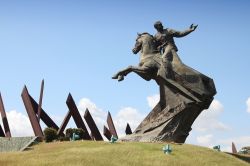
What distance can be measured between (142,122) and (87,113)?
11971 mm

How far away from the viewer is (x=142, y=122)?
37.7 metres

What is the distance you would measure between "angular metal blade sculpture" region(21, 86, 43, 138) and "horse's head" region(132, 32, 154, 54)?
1273 centimetres

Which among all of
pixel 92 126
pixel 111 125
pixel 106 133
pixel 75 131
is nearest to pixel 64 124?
pixel 75 131

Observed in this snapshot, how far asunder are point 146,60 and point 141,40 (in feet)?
8.13

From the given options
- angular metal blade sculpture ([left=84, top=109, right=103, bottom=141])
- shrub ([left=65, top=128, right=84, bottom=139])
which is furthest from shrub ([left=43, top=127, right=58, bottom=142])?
angular metal blade sculpture ([left=84, top=109, right=103, bottom=141])

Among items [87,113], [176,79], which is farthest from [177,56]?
[87,113]

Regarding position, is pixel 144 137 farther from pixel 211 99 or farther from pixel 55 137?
pixel 55 137

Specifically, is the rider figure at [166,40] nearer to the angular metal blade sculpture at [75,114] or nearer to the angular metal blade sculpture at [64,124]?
the angular metal blade sculpture at [75,114]

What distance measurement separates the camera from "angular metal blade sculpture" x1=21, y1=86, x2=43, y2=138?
145 feet

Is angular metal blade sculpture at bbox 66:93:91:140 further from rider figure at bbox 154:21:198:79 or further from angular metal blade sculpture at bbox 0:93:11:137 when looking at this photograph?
rider figure at bbox 154:21:198:79

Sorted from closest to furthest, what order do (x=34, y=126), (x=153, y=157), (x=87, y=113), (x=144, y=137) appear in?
1. (x=153, y=157)
2. (x=144, y=137)
3. (x=34, y=126)
4. (x=87, y=113)

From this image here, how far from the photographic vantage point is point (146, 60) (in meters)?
37.7

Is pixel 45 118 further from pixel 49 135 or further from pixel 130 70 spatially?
pixel 130 70

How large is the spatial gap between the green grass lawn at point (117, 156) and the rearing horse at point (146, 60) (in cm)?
679
